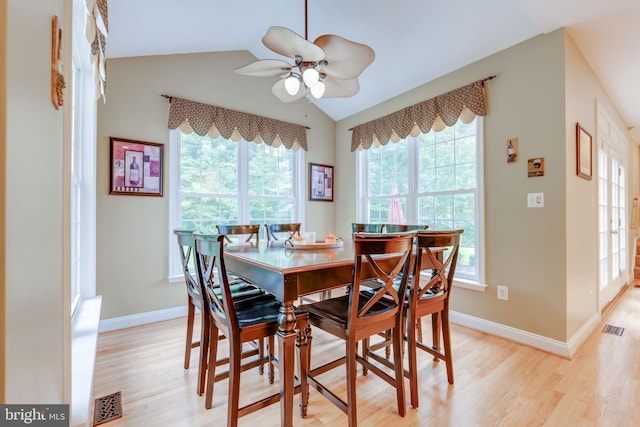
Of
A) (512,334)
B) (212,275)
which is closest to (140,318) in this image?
(212,275)

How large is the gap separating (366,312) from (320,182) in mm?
2950

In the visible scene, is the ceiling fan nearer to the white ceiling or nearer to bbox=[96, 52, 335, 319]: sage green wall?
the white ceiling

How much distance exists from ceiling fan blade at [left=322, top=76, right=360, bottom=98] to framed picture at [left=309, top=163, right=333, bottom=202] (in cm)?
194

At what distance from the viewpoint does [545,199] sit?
94.0 inches

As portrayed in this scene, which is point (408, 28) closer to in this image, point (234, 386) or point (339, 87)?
point (339, 87)

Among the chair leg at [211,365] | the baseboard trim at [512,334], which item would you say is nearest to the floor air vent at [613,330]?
the baseboard trim at [512,334]

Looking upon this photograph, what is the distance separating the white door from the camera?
3137 millimetres

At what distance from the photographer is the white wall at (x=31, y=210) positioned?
0.53 m

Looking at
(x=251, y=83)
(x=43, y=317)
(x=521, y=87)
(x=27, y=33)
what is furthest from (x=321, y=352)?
(x=251, y=83)

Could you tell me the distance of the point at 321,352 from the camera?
93.0 inches

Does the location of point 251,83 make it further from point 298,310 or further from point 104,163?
point 298,310

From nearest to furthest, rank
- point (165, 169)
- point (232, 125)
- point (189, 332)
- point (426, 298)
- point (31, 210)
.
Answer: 1. point (31, 210)
2. point (426, 298)
3. point (189, 332)
4. point (165, 169)
5. point (232, 125)

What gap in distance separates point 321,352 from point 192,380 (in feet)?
3.12

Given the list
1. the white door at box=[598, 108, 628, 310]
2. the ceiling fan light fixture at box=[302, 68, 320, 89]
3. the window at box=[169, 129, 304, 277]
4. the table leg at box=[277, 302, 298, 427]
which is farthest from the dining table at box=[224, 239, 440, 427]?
the white door at box=[598, 108, 628, 310]
